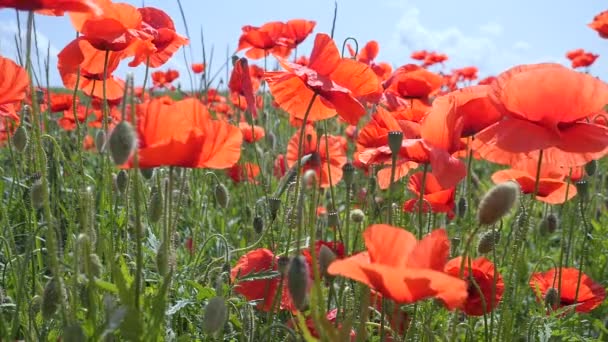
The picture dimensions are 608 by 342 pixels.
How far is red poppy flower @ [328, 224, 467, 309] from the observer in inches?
39.4

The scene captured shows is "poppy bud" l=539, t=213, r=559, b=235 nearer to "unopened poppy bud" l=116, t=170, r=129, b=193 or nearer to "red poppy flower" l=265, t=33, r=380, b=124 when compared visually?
"red poppy flower" l=265, t=33, r=380, b=124

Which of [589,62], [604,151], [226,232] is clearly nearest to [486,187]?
[589,62]

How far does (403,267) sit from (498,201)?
236mm

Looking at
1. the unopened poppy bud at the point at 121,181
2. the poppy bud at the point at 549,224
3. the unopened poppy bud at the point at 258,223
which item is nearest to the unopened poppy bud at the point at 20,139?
the unopened poppy bud at the point at 121,181

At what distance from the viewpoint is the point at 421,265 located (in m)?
1.15

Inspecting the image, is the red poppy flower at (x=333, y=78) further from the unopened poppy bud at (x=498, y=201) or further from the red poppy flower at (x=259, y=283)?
the unopened poppy bud at (x=498, y=201)

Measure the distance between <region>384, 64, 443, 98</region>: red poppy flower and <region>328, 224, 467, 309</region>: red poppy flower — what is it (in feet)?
5.56

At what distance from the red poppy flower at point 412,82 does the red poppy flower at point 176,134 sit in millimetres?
1596

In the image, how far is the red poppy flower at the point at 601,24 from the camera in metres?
3.73

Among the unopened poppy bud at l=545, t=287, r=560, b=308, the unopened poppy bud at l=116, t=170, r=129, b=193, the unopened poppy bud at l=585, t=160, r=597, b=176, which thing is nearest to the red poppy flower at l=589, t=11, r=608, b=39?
the unopened poppy bud at l=585, t=160, r=597, b=176

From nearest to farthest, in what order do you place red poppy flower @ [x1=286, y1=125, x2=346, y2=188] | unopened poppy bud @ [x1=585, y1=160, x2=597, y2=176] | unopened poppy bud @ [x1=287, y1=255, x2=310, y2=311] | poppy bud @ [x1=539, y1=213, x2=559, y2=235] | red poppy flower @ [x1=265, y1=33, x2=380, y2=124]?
unopened poppy bud @ [x1=287, y1=255, x2=310, y2=311] → red poppy flower @ [x1=265, y1=33, x2=380, y2=124] → unopened poppy bud @ [x1=585, y1=160, x2=597, y2=176] → poppy bud @ [x1=539, y1=213, x2=559, y2=235] → red poppy flower @ [x1=286, y1=125, x2=346, y2=188]

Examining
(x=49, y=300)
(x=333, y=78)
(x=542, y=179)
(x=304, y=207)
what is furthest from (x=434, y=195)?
(x=49, y=300)

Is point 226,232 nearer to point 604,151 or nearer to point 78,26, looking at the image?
point 78,26

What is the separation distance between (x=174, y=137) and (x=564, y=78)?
79 centimetres
